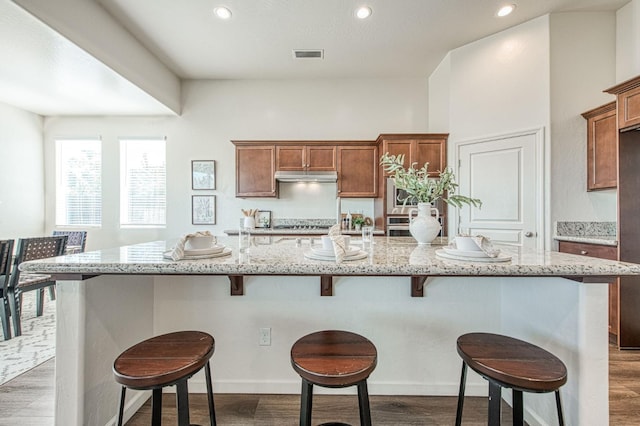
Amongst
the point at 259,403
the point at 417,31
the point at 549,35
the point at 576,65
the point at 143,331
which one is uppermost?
the point at 417,31

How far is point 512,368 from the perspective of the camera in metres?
1.03

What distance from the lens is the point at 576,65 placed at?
293cm

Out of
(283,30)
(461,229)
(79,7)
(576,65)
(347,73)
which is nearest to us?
(79,7)

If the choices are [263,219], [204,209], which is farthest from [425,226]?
[204,209]

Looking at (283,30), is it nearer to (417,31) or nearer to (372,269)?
(417,31)

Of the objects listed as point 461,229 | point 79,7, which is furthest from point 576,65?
point 79,7

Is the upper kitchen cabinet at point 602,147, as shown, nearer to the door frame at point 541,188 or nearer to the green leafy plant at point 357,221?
the door frame at point 541,188

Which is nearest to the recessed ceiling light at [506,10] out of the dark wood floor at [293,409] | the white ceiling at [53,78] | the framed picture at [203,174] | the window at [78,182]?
the dark wood floor at [293,409]

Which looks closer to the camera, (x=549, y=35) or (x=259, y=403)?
(x=259, y=403)

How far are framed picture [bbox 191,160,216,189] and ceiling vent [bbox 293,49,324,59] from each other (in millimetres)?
2083

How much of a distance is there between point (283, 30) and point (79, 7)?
196 cm

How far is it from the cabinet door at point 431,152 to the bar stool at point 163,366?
3.40m

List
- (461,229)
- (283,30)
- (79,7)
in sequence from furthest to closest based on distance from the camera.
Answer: (461,229), (283,30), (79,7)

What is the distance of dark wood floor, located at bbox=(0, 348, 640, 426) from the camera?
1.58 metres
